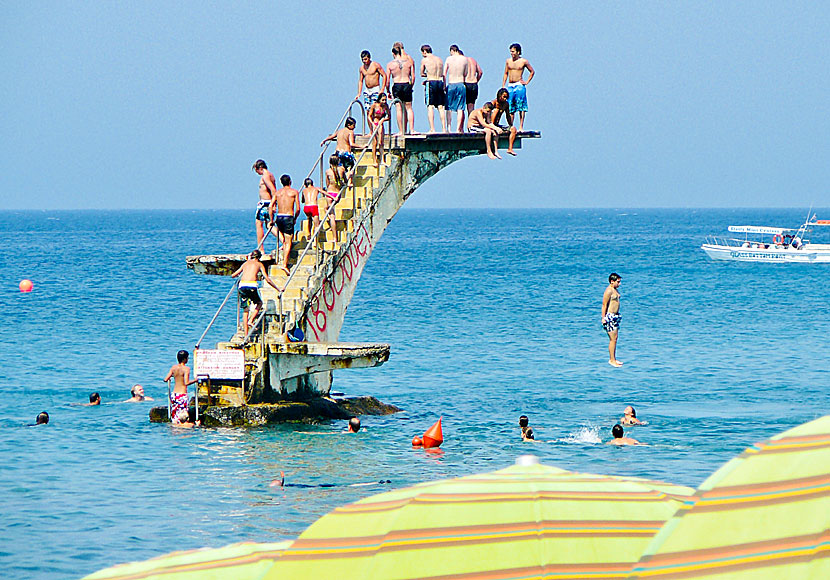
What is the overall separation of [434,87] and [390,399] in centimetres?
730

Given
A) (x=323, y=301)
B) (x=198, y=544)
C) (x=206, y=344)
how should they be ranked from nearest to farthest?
(x=198, y=544)
(x=323, y=301)
(x=206, y=344)

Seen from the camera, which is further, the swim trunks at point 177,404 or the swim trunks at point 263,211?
the swim trunks at point 263,211

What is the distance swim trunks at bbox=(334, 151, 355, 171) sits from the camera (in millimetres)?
22453

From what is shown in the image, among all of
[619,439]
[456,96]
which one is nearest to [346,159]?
[456,96]

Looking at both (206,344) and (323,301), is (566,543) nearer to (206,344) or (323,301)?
(323,301)

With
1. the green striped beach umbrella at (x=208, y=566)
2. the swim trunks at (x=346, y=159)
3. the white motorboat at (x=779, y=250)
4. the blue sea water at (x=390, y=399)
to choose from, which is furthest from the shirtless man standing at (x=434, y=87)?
the white motorboat at (x=779, y=250)

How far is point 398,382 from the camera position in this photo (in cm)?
2916

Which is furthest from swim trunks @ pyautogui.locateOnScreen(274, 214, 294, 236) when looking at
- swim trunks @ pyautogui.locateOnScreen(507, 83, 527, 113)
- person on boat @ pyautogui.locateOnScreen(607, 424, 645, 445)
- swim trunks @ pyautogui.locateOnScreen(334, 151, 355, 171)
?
person on boat @ pyautogui.locateOnScreen(607, 424, 645, 445)

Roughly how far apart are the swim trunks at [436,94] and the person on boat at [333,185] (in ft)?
7.46

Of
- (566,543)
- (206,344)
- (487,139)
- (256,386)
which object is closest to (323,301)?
(256,386)

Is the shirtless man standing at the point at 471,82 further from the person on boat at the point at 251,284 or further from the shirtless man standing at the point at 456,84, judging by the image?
the person on boat at the point at 251,284

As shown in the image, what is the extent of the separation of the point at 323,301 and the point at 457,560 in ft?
51.2

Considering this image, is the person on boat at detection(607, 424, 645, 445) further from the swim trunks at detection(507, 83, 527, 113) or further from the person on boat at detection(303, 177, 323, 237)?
the person on boat at detection(303, 177, 323, 237)

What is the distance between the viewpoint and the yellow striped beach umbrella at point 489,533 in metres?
6.39
